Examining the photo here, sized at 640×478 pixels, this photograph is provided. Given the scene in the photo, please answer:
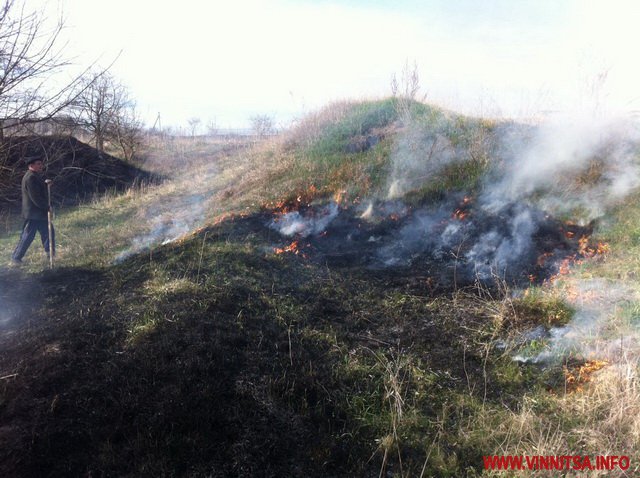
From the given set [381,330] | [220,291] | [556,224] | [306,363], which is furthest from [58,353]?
[556,224]

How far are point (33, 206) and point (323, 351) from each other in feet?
21.1

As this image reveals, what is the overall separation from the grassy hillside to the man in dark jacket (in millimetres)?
396

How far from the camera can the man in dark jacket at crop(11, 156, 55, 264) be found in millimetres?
7090

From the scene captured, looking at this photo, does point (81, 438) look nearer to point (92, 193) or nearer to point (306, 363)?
point (306, 363)

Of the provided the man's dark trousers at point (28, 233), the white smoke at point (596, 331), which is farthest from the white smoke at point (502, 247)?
the man's dark trousers at point (28, 233)

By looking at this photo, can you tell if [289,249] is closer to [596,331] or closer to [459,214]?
[459,214]

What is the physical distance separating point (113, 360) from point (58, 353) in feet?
1.81

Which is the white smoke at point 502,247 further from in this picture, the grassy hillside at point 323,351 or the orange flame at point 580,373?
the orange flame at point 580,373

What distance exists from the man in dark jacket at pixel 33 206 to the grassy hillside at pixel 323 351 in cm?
40

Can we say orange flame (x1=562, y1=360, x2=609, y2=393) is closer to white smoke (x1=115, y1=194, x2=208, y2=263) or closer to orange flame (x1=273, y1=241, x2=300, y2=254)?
orange flame (x1=273, y1=241, x2=300, y2=254)

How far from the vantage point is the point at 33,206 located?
285 inches

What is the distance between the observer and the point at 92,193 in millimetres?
16297

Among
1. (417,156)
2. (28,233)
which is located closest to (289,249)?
(417,156)

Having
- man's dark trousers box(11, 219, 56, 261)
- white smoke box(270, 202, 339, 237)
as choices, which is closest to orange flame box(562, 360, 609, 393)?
white smoke box(270, 202, 339, 237)
